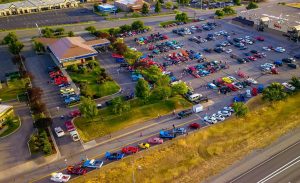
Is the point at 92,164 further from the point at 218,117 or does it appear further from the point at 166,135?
the point at 218,117

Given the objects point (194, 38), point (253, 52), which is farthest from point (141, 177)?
point (194, 38)

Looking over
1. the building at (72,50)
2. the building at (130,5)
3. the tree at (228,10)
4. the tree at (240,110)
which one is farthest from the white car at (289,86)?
the building at (130,5)

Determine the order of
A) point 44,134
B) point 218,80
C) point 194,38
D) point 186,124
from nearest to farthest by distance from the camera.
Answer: point 44,134, point 186,124, point 218,80, point 194,38

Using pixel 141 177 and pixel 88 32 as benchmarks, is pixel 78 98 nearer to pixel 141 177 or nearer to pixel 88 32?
pixel 141 177

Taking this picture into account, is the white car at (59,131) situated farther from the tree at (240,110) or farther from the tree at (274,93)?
the tree at (274,93)

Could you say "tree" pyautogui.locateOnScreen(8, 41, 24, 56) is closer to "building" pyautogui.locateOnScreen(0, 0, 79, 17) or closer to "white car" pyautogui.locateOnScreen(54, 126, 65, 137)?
"white car" pyautogui.locateOnScreen(54, 126, 65, 137)

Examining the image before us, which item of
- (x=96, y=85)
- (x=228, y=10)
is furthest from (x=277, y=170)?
(x=228, y=10)

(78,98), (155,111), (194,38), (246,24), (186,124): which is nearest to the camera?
(186,124)
